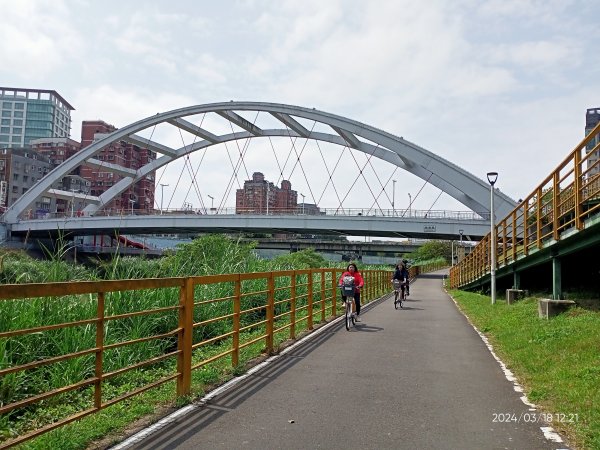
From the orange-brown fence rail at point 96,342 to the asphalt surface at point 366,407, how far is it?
0.64 meters

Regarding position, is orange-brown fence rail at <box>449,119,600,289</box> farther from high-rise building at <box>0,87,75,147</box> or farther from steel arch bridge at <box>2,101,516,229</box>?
high-rise building at <box>0,87,75,147</box>

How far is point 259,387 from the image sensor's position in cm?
620

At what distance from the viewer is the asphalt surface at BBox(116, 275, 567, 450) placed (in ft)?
14.5

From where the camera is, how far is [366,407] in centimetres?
540

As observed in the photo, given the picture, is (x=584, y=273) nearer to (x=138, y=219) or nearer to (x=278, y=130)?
(x=278, y=130)

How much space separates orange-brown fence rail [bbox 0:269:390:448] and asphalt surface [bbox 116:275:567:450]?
0.64 metres

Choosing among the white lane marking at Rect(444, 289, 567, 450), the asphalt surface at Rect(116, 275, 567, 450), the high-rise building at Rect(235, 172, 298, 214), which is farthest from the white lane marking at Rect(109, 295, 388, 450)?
the high-rise building at Rect(235, 172, 298, 214)

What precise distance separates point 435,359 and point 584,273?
9.04 metres

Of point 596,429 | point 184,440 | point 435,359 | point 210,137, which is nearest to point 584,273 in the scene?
point 435,359

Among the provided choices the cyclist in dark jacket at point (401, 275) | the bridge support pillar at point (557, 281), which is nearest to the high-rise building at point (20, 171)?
the cyclist in dark jacket at point (401, 275)

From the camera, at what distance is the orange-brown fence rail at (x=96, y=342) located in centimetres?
421
